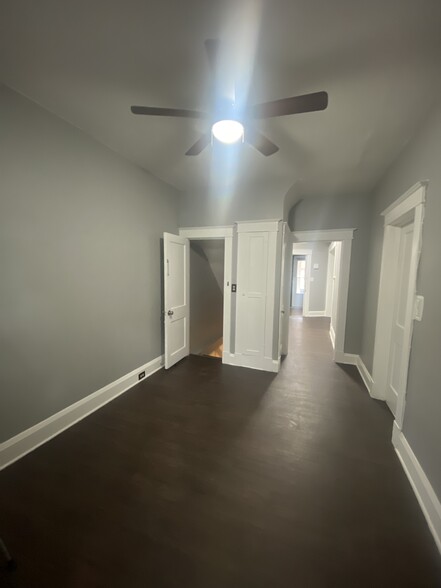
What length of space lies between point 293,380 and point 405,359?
1.53m

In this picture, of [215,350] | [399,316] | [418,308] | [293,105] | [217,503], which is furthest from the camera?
[215,350]

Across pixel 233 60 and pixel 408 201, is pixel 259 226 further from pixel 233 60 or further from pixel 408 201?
pixel 233 60

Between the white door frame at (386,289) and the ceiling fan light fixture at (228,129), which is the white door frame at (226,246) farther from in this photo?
the white door frame at (386,289)

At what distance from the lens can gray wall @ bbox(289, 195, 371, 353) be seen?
3537 millimetres

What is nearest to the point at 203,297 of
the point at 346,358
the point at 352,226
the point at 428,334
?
the point at 346,358

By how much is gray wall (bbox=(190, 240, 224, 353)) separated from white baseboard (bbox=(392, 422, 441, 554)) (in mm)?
3329

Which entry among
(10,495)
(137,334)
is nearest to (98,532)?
(10,495)

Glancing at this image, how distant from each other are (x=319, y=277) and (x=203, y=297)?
439 cm

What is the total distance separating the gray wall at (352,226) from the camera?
3537mm

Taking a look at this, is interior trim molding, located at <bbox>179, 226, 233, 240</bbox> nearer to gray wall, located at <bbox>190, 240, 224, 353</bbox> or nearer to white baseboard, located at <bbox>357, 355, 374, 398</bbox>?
gray wall, located at <bbox>190, 240, 224, 353</bbox>

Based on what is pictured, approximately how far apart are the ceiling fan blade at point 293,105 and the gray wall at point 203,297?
2.81 m

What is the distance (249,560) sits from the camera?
1.19 meters

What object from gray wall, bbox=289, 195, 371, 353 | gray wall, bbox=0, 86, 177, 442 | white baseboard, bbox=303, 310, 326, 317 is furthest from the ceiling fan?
white baseboard, bbox=303, 310, 326, 317

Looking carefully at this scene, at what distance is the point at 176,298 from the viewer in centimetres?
348
